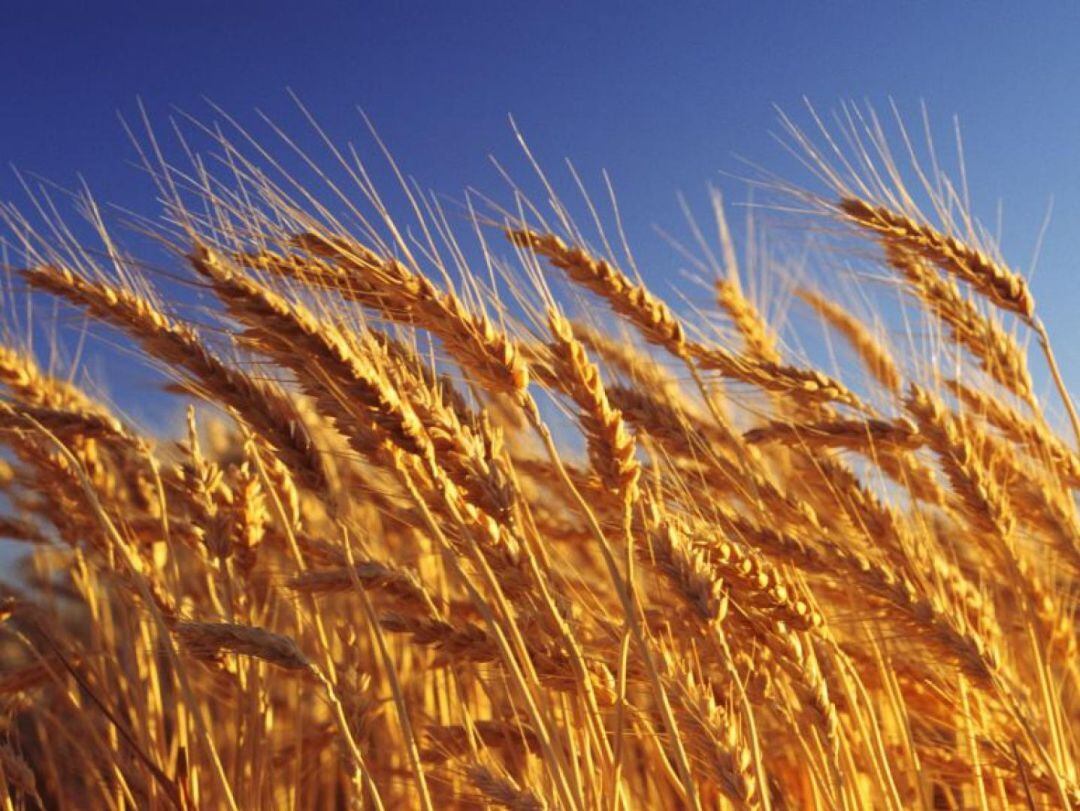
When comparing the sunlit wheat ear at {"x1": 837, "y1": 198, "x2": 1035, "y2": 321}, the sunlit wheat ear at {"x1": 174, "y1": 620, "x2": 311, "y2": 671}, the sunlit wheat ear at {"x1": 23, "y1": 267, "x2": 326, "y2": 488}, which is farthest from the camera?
the sunlit wheat ear at {"x1": 837, "y1": 198, "x2": 1035, "y2": 321}

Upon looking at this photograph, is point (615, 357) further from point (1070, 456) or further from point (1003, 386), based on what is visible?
point (1070, 456)

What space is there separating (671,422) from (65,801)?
4.97 feet

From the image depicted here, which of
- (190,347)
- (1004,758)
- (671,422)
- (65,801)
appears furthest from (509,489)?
(65,801)

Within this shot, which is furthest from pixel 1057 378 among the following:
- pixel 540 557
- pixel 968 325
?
pixel 540 557

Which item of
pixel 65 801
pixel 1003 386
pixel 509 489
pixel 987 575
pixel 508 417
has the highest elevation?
pixel 508 417

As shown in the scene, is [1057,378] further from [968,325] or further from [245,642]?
[245,642]

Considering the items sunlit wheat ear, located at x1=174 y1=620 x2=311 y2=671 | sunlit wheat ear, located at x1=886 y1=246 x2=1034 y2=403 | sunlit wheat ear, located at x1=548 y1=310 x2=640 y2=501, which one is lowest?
sunlit wheat ear, located at x1=174 y1=620 x2=311 y2=671

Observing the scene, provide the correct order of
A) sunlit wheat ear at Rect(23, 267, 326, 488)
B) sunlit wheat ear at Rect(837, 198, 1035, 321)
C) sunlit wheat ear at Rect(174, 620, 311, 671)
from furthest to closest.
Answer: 1. sunlit wheat ear at Rect(837, 198, 1035, 321)
2. sunlit wheat ear at Rect(23, 267, 326, 488)
3. sunlit wheat ear at Rect(174, 620, 311, 671)

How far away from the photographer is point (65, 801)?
2201 millimetres

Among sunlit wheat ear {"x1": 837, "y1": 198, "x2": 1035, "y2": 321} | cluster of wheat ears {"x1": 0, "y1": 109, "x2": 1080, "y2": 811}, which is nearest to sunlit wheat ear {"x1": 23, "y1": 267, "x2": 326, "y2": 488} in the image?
cluster of wheat ears {"x1": 0, "y1": 109, "x2": 1080, "y2": 811}

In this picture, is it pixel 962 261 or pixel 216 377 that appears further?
pixel 962 261

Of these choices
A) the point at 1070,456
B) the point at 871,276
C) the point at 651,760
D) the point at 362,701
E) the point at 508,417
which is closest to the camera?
the point at 362,701

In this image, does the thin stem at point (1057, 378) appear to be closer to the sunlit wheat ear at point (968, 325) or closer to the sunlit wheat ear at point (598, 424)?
the sunlit wheat ear at point (968, 325)

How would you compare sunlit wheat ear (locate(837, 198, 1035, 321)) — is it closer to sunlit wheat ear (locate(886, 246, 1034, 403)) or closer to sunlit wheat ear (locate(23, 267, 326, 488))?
sunlit wheat ear (locate(886, 246, 1034, 403))
